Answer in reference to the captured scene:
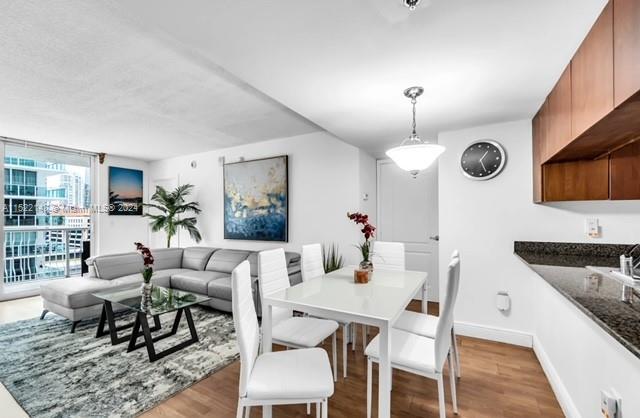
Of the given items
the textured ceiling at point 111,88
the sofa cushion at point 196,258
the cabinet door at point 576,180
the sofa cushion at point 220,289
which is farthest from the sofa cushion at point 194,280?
the cabinet door at point 576,180

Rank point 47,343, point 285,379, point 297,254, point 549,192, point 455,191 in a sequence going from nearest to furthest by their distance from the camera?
point 285,379
point 549,192
point 47,343
point 455,191
point 297,254

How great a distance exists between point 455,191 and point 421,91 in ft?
4.63

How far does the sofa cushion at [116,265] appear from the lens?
12.9 ft

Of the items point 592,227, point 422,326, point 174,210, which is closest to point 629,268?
point 592,227

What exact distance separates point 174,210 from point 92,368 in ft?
11.0

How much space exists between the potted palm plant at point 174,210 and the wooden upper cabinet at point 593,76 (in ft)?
18.1

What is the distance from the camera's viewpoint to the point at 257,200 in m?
4.78

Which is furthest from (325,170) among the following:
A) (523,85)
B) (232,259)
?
(523,85)

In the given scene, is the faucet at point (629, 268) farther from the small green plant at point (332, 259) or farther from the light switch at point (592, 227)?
the small green plant at point (332, 259)

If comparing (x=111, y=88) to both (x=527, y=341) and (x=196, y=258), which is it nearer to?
(x=196, y=258)

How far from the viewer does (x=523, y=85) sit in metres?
2.04

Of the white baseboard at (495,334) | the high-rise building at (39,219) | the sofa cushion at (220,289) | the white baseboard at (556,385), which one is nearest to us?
the white baseboard at (556,385)

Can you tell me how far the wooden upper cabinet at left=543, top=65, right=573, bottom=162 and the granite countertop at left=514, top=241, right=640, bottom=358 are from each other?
33.9 inches

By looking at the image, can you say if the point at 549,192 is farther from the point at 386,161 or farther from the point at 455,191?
the point at 386,161
